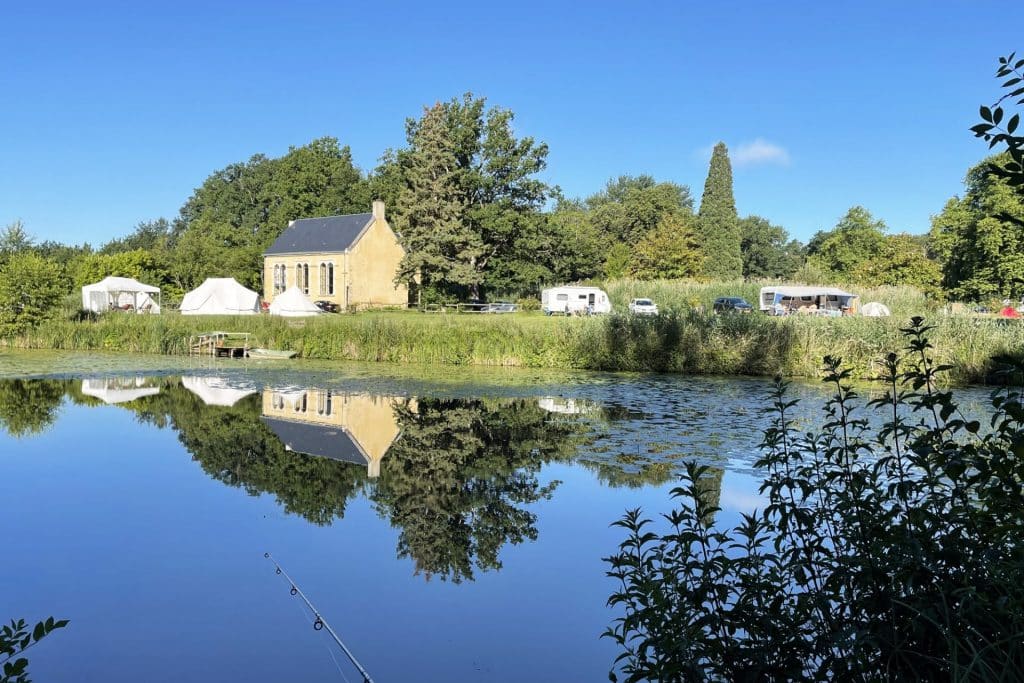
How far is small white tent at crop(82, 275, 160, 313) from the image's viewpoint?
42.6 m

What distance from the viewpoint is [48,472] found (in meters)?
10.5

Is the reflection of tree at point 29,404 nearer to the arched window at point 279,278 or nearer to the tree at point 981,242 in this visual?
the arched window at point 279,278

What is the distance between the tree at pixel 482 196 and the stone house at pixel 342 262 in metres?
3.62

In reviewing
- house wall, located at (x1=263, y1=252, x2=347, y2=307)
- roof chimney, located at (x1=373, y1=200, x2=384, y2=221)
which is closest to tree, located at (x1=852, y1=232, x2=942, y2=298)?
roof chimney, located at (x1=373, y1=200, x2=384, y2=221)

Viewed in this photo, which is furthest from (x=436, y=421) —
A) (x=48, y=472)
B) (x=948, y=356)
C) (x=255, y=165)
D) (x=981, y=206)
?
(x=255, y=165)

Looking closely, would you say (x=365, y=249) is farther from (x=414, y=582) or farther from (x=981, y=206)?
(x=414, y=582)

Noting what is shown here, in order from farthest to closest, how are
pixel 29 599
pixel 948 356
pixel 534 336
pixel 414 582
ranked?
pixel 534 336 → pixel 948 356 → pixel 414 582 → pixel 29 599

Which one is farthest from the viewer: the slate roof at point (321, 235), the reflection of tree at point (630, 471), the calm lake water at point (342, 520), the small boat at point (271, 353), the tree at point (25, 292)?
the slate roof at point (321, 235)

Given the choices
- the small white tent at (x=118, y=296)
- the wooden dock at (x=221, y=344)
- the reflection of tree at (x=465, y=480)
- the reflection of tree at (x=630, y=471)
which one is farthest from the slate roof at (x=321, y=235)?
the reflection of tree at (x=630, y=471)

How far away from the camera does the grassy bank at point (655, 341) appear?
20391mm

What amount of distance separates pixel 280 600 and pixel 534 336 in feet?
60.2

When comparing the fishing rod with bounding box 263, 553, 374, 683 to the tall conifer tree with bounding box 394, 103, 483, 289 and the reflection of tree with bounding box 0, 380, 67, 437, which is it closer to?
the reflection of tree with bounding box 0, 380, 67, 437

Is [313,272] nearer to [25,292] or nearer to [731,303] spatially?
[25,292]

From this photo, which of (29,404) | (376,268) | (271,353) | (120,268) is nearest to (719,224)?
(376,268)
